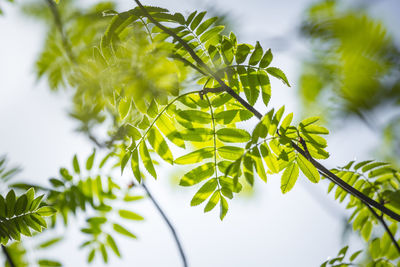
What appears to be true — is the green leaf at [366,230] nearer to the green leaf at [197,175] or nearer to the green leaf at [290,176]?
the green leaf at [290,176]

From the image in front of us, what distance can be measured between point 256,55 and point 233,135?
1.25 feet

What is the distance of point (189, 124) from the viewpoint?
125cm

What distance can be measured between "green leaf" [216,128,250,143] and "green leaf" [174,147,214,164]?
72mm

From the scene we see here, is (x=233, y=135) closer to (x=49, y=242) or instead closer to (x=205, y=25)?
(x=205, y=25)

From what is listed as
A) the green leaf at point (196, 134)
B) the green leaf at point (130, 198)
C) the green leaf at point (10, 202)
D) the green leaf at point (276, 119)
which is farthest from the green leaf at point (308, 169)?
the green leaf at point (130, 198)

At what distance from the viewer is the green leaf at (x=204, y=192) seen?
1.19 meters

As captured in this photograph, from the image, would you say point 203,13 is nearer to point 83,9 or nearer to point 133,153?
point 133,153

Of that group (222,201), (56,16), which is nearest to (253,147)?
(222,201)

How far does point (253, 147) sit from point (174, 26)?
0.71 metres

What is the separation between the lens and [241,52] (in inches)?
50.3

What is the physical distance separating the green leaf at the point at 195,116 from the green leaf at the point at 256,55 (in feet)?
1.07

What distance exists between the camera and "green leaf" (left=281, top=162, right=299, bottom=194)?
1.24 m

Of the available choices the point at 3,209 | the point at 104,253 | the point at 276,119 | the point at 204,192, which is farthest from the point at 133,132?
the point at 104,253

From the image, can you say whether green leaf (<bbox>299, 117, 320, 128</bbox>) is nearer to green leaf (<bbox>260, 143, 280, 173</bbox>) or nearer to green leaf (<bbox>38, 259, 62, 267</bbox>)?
green leaf (<bbox>260, 143, 280, 173</bbox>)
